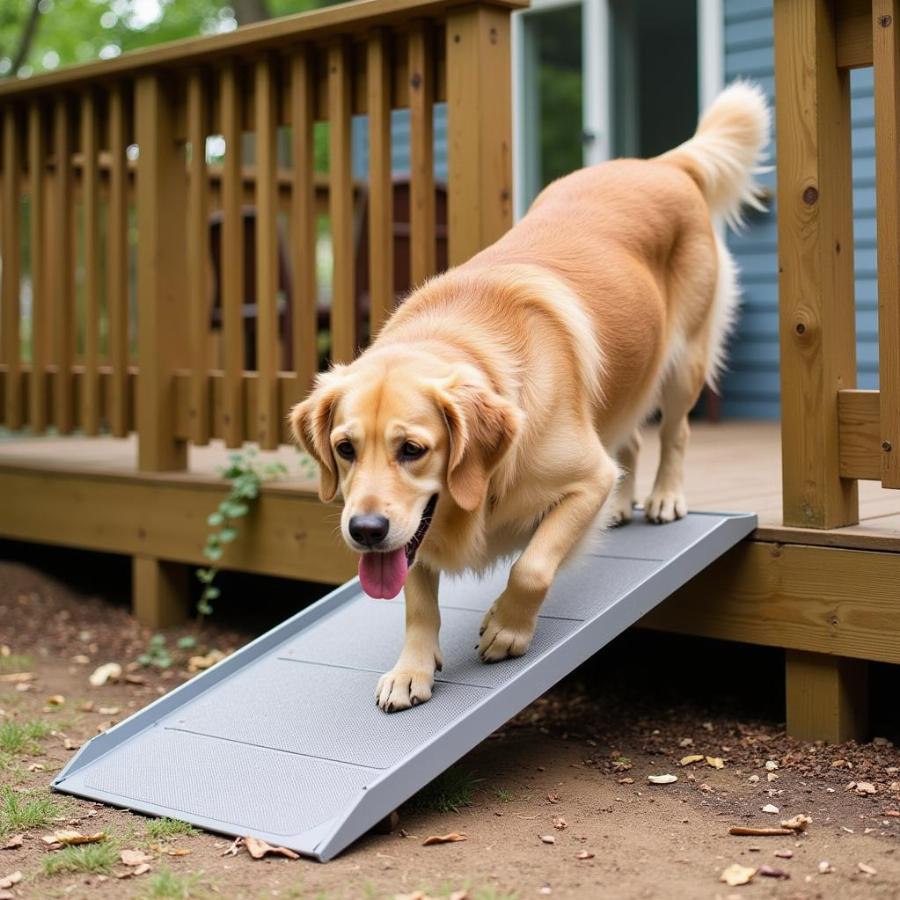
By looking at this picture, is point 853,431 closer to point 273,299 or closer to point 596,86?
point 273,299

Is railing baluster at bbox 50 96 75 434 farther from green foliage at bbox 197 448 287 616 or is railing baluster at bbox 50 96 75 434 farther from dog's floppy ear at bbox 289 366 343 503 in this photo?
dog's floppy ear at bbox 289 366 343 503

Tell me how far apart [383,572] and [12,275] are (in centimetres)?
374

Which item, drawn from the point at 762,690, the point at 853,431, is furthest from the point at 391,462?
the point at 762,690

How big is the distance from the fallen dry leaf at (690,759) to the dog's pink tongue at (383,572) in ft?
3.46

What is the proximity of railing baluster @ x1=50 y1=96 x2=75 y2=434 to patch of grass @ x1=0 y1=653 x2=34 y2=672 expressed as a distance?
3.89ft

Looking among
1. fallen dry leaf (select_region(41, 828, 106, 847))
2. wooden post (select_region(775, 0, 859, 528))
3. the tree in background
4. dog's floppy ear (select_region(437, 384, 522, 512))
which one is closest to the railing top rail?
wooden post (select_region(775, 0, 859, 528))

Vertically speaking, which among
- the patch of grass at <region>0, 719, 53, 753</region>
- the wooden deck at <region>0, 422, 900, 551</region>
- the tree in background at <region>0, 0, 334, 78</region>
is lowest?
the patch of grass at <region>0, 719, 53, 753</region>

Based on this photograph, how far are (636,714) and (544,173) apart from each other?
5.32 meters

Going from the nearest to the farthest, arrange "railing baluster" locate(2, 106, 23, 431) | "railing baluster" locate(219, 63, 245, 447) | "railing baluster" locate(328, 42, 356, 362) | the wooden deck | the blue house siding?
the wooden deck, "railing baluster" locate(328, 42, 356, 362), "railing baluster" locate(219, 63, 245, 447), "railing baluster" locate(2, 106, 23, 431), the blue house siding

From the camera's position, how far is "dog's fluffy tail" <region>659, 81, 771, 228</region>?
4234 millimetres

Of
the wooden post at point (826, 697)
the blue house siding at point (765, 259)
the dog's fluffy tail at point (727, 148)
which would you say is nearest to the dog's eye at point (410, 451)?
the wooden post at point (826, 697)

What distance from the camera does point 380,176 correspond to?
178 inches

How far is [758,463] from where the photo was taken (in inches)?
213

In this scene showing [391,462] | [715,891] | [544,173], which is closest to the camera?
[715,891]
